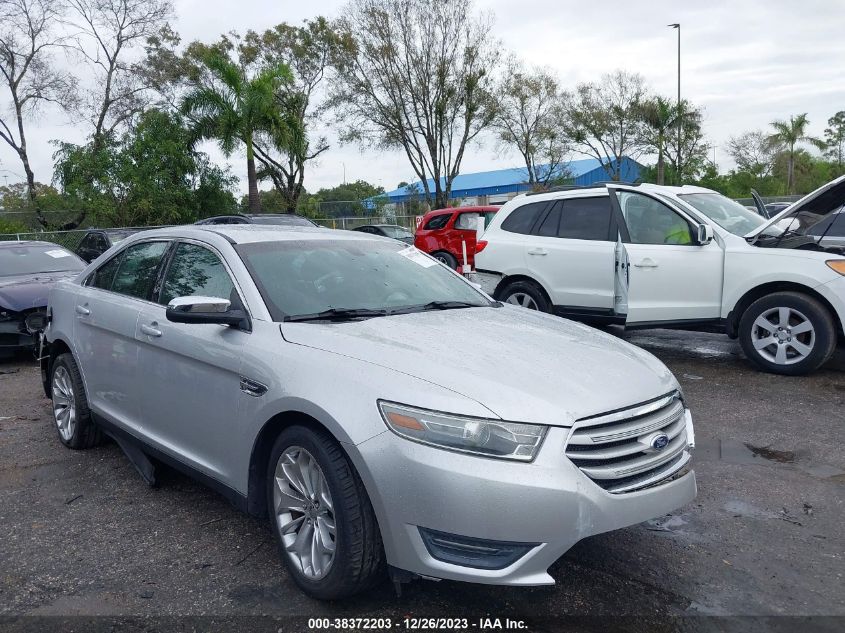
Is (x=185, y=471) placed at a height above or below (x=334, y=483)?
below

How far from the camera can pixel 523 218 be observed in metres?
8.58

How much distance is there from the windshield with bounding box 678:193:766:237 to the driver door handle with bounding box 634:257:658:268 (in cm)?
75

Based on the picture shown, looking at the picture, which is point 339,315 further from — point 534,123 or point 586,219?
point 534,123

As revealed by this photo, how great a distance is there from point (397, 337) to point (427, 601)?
110cm

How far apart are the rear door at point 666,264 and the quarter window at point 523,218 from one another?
1021 mm

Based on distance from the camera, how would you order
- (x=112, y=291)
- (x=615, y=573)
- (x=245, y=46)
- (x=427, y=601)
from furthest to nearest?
(x=245, y=46) < (x=112, y=291) < (x=615, y=573) < (x=427, y=601)

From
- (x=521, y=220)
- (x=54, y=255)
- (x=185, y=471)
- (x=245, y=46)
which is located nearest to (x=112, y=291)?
(x=185, y=471)

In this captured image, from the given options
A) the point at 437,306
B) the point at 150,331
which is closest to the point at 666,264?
the point at 437,306

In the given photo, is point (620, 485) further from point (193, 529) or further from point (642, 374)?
point (193, 529)

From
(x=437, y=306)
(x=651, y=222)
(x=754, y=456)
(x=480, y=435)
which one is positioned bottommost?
(x=754, y=456)

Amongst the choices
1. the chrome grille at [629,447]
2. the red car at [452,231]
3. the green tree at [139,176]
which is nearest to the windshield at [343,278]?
the chrome grille at [629,447]

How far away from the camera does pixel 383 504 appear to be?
2.59 meters

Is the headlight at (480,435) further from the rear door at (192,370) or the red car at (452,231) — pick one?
the red car at (452,231)

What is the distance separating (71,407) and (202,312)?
89.9 inches
